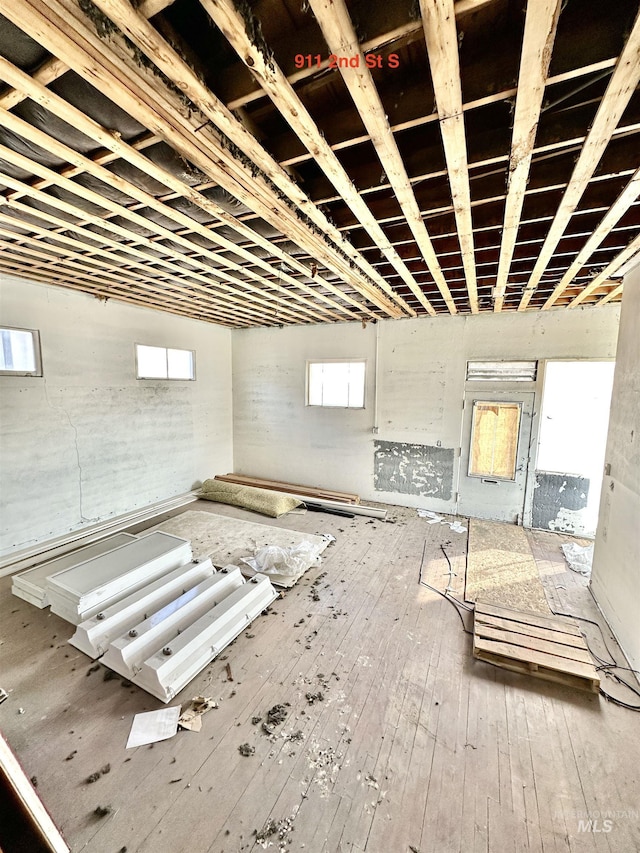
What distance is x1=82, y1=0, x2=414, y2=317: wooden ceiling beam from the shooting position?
103cm

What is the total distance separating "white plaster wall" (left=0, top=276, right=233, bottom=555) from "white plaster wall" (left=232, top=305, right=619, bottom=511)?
3.30ft

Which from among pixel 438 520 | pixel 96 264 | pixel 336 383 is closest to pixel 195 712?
pixel 96 264

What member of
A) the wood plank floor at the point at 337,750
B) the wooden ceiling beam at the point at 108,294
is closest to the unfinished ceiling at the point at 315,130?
the wooden ceiling beam at the point at 108,294

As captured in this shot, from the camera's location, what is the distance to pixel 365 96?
122cm

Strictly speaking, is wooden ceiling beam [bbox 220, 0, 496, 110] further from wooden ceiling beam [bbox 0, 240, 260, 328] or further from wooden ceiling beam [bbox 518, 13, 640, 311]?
wooden ceiling beam [bbox 0, 240, 260, 328]

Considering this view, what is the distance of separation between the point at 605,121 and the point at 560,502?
4279 mm

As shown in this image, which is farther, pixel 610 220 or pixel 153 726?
pixel 610 220

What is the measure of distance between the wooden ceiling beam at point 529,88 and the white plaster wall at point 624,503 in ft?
5.44

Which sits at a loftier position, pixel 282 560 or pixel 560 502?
pixel 560 502

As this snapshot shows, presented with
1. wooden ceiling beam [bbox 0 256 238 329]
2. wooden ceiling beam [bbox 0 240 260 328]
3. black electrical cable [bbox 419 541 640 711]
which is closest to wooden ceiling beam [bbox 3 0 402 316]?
wooden ceiling beam [bbox 0 240 260 328]

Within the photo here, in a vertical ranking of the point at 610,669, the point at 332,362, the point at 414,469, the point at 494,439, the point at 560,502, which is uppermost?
the point at 332,362

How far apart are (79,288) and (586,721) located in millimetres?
5846
